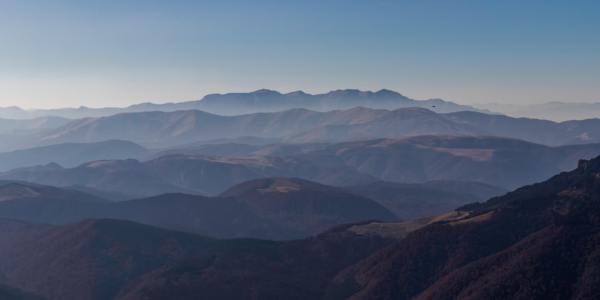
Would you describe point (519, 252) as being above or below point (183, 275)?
above

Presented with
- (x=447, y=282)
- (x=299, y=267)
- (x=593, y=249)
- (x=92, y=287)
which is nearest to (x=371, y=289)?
(x=447, y=282)

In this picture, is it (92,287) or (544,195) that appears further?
(92,287)

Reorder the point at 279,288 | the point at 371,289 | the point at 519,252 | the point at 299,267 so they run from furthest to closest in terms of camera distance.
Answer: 1. the point at 299,267
2. the point at 279,288
3. the point at 371,289
4. the point at 519,252

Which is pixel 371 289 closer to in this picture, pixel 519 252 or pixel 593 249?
pixel 519 252

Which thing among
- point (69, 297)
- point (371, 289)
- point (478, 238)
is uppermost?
point (478, 238)

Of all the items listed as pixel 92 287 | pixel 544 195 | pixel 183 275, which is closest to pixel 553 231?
pixel 544 195

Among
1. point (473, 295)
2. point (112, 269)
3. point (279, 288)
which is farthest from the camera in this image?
point (112, 269)

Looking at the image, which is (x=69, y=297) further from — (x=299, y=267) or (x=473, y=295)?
(x=473, y=295)
